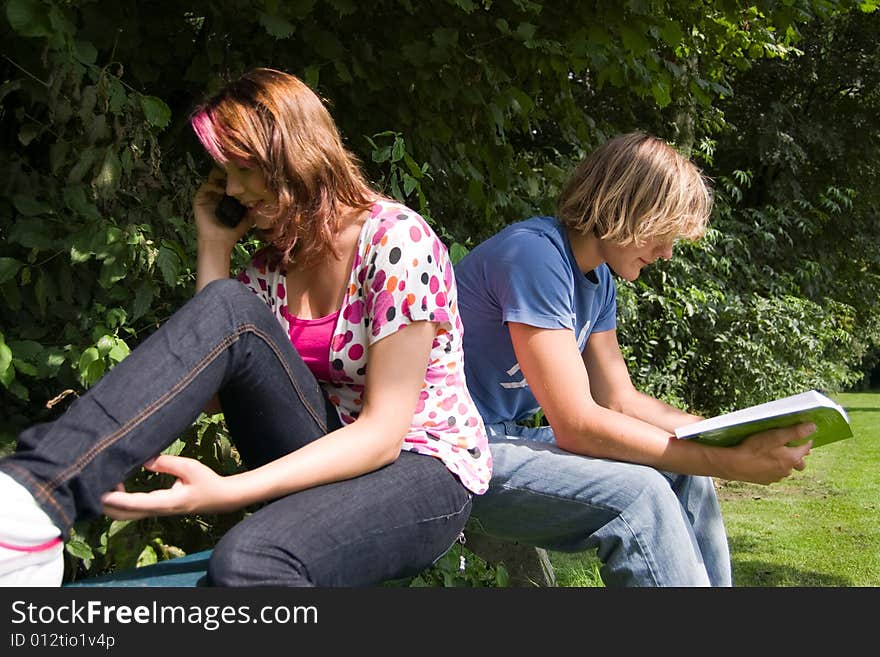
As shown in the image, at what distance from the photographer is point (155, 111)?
264cm

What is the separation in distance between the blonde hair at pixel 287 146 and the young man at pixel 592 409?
1.61 ft

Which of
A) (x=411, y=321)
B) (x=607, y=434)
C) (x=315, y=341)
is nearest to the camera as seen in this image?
(x=411, y=321)

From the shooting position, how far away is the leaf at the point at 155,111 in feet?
8.64

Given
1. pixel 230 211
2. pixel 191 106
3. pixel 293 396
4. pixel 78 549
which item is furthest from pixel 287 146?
pixel 191 106

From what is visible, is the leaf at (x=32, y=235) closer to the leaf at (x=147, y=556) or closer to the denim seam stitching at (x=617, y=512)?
the leaf at (x=147, y=556)

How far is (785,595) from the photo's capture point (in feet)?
6.77

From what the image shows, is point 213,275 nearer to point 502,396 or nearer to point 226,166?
point 226,166

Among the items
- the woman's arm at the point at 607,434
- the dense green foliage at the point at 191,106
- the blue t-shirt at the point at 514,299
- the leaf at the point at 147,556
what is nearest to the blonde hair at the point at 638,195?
the blue t-shirt at the point at 514,299

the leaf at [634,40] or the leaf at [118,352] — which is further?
the leaf at [634,40]

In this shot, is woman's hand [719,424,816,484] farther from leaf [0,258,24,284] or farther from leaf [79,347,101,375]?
leaf [0,258,24,284]

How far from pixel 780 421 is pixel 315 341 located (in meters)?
0.94

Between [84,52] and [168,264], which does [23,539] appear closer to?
[168,264]

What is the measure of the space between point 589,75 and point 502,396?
15.1 ft

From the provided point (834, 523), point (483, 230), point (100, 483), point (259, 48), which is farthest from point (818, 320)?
point (100, 483)
